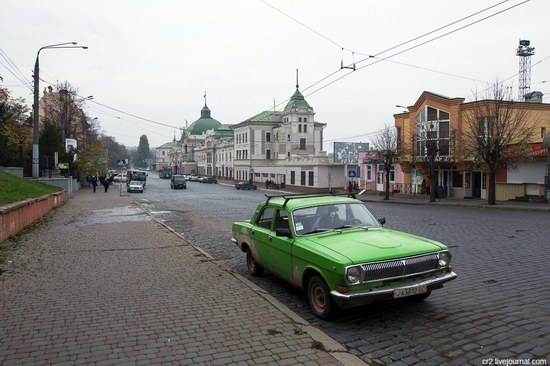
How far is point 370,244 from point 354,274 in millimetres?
718

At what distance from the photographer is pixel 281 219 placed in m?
7.31

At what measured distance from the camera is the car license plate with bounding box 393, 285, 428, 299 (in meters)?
5.31

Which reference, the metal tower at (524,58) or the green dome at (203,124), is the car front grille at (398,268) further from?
the green dome at (203,124)

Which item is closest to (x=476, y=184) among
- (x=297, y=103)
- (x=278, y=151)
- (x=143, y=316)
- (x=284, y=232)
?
(x=284, y=232)

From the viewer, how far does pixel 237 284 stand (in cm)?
750

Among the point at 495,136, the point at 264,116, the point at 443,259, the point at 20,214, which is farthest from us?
the point at 264,116

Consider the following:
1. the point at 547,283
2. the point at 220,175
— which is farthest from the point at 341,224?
the point at 220,175

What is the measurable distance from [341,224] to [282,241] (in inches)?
38.4

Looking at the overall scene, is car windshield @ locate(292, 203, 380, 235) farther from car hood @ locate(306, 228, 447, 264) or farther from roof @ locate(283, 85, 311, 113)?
roof @ locate(283, 85, 311, 113)

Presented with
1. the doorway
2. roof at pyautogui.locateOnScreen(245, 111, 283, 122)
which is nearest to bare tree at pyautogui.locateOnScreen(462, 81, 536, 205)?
the doorway

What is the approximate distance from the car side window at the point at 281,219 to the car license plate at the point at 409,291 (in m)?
2.30

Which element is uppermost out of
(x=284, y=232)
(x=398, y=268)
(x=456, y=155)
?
(x=456, y=155)

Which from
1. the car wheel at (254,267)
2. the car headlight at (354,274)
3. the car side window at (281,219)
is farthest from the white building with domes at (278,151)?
the car headlight at (354,274)

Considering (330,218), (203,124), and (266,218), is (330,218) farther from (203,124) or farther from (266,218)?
(203,124)
